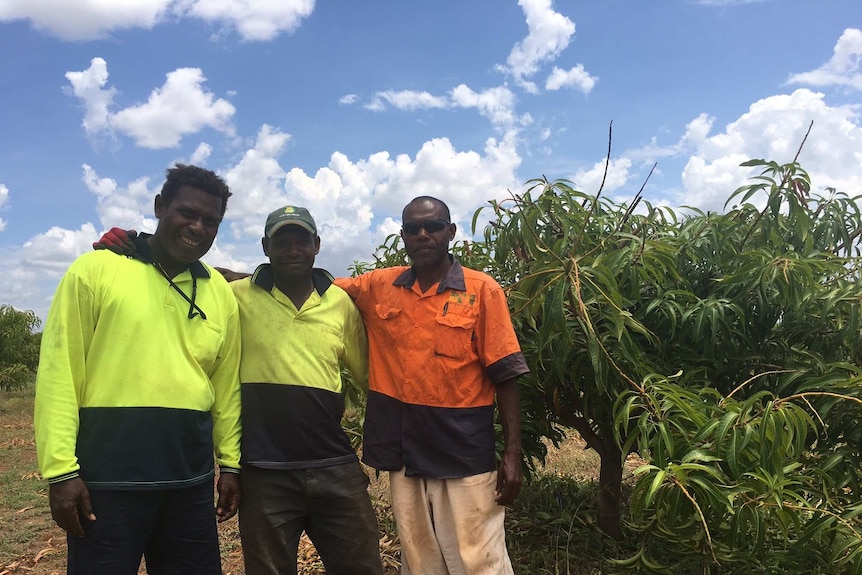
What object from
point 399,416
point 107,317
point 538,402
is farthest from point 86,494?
point 538,402

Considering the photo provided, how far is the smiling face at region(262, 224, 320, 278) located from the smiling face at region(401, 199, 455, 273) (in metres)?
0.41

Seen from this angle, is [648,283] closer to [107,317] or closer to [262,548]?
[262,548]

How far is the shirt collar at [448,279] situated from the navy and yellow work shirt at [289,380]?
327mm

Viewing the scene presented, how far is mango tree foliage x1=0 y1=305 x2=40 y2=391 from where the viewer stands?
12562 millimetres

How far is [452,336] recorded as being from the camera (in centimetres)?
247

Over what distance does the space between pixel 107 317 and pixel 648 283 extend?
97.3 inches

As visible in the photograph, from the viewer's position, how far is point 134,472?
6.68ft

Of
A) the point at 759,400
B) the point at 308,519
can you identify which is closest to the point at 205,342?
the point at 308,519

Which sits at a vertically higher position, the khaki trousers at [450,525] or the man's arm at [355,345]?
the man's arm at [355,345]

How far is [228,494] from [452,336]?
108cm

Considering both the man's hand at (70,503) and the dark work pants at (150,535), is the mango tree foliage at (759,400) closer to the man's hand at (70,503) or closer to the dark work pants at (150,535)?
the dark work pants at (150,535)

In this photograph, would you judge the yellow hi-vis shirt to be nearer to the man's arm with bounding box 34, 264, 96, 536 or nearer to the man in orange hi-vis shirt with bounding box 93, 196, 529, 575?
the man's arm with bounding box 34, 264, 96, 536

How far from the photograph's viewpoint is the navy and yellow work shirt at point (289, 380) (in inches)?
96.1

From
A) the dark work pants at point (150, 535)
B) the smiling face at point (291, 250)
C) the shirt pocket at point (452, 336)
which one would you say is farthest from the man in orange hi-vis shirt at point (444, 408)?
the dark work pants at point (150, 535)
